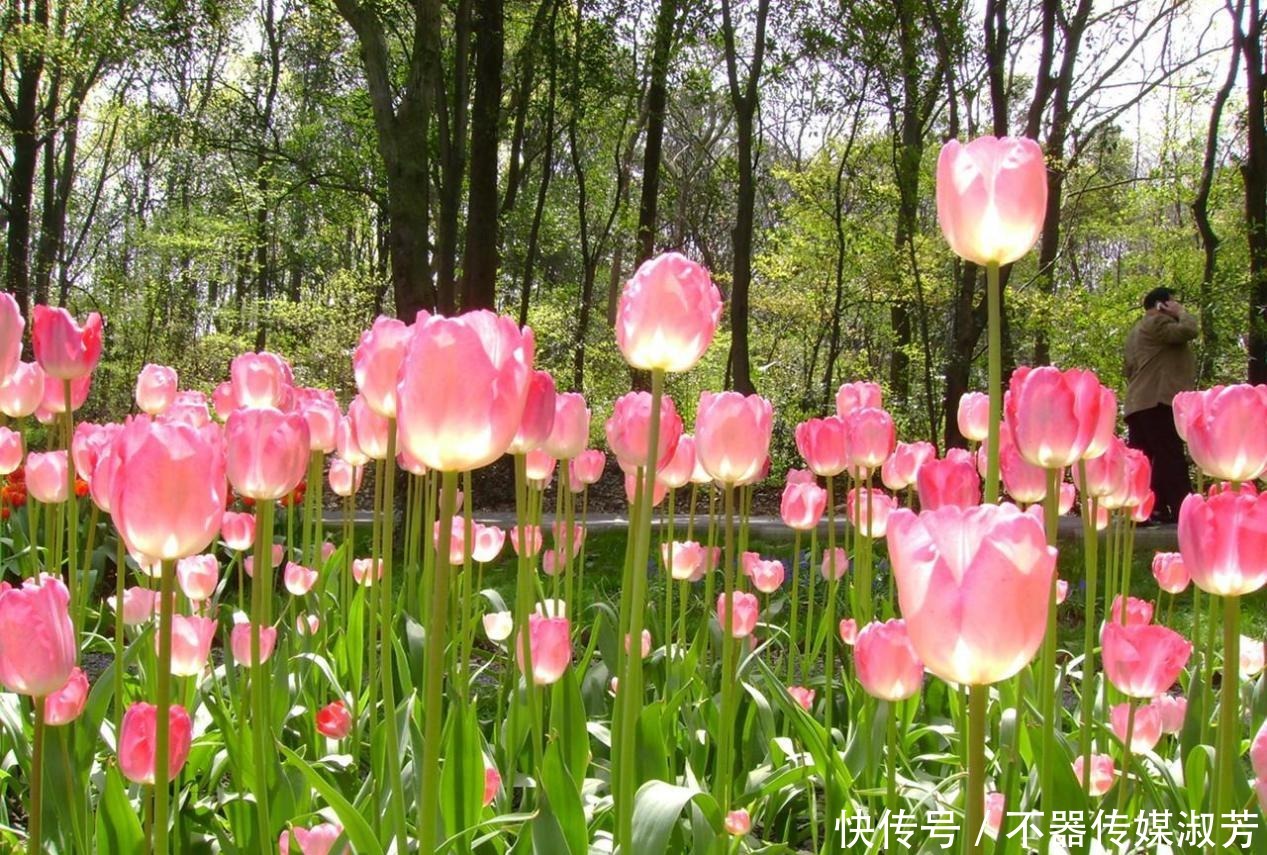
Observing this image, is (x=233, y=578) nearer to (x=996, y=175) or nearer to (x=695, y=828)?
(x=695, y=828)

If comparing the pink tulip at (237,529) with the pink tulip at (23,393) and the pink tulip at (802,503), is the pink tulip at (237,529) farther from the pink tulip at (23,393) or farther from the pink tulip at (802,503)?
the pink tulip at (802,503)

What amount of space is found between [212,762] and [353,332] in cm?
1301

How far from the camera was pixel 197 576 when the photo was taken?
179 centimetres

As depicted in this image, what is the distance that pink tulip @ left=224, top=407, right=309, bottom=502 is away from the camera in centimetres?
103

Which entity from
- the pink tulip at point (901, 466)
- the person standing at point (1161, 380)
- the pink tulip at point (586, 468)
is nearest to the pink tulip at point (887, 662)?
the pink tulip at point (901, 466)

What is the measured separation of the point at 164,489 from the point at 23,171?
14.9 meters

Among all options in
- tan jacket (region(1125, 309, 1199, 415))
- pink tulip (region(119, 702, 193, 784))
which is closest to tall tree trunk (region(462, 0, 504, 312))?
tan jacket (region(1125, 309, 1199, 415))

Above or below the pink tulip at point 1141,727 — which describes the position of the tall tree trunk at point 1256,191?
above

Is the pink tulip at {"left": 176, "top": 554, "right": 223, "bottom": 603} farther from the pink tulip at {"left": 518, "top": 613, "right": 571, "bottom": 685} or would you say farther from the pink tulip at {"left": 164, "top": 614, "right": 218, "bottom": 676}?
the pink tulip at {"left": 518, "top": 613, "right": 571, "bottom": 685}

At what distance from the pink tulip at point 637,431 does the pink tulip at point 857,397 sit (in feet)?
2.18

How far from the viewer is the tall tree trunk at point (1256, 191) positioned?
8281mm

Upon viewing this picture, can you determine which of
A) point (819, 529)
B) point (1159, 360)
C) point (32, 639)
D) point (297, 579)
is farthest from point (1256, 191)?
point (32, 639)

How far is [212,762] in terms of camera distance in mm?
1823

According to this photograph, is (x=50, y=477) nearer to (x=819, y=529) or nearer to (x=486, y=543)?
(x=486, y=543)
